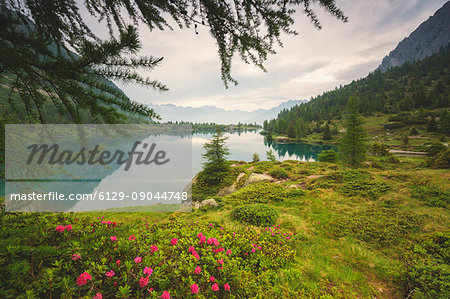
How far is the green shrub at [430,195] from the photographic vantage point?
19.7 ft

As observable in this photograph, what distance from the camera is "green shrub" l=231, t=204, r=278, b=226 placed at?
5.91m

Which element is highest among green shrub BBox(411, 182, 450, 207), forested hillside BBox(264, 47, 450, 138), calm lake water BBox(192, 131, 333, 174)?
forested hillside BBox(264, 47, 450, 138)

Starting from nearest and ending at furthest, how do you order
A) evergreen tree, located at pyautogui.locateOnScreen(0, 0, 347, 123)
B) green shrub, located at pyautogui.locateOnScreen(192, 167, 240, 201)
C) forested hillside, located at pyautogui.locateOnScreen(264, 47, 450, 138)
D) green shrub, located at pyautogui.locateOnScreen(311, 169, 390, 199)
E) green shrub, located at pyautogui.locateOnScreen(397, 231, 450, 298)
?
evergreen tree, located at pyautogui.locateOnScreen(0, 0, 347, 123)
green shrub, located at pyautogui.locateOnScreen(397, 231, 450, 298)
green shrub, located at pyautogui.locateOnScreen(311, 169, 390, 199)
green shrub, located at pyautogui.locateOnScreen(192, 167, 240, 201)
forested hillside, located at pyautogui.locateOnScreen(264, 47, 450, 138)

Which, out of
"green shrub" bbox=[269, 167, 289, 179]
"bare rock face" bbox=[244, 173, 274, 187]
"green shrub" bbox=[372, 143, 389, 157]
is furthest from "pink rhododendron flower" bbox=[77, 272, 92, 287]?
"green shrub" bbox=[372, 143, 389, 157]

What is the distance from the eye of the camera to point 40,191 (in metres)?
1.68

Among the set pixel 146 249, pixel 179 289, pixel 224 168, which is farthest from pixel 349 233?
pixel 224 168

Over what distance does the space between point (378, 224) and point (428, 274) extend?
325 centimetres

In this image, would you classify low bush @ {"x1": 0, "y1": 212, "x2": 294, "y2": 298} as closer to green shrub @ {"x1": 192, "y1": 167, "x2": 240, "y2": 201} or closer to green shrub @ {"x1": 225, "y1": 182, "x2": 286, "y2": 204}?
green shrub @ {"x1": 225, "y1": 182, "x2": 286, "y2": 204}

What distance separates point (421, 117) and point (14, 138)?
102m

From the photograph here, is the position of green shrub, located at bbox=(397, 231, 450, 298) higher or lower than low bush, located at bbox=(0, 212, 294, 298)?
lower

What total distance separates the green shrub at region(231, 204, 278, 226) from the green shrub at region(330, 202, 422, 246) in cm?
200

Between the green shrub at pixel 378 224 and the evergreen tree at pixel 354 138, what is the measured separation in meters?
23.7

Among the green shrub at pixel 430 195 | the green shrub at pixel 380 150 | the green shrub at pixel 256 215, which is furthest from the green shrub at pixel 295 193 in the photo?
the green shrub at pixel 380 150

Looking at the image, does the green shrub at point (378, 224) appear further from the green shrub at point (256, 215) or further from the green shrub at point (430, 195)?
the green shrub at point (256, 215)
